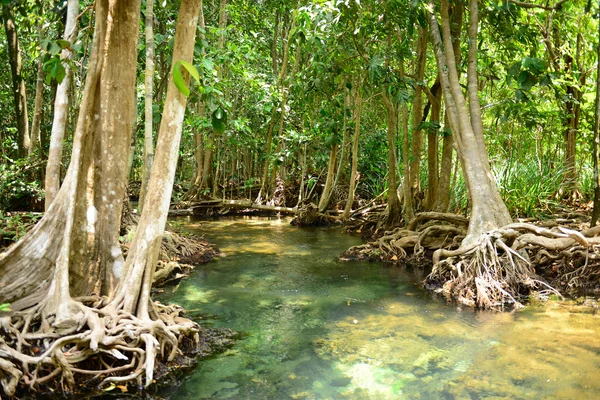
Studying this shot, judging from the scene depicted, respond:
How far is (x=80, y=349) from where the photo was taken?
368cm

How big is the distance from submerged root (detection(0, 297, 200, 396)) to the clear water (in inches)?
15.7

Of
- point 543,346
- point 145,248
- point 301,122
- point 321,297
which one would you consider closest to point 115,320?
point 145,248

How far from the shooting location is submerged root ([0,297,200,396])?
11.4 feet

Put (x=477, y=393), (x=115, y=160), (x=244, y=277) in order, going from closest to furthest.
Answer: (x=477, y=393) < (x=115, y=160) < (x=244, y=277)

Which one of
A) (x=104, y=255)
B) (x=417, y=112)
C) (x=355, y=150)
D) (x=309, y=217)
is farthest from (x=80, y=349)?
(x=309, y=217)

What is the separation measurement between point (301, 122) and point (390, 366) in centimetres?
1372

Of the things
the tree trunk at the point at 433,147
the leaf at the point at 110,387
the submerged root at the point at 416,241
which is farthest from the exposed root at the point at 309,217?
the leaf at the point at 110,387

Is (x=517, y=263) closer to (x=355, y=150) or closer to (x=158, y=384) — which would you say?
(x=158, y=384)

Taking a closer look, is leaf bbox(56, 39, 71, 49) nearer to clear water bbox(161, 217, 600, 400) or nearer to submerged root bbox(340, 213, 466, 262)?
clear water bbox(161, 217, 600, 400)

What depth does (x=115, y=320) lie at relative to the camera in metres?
3.89

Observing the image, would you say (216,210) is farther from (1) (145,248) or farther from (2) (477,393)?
(2) (477,393)

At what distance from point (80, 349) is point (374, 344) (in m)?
2.66

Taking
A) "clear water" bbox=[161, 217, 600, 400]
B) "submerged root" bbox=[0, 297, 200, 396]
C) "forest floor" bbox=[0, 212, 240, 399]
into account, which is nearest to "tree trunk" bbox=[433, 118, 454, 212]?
"clear water" bbox=[161, 217, 600, 400]

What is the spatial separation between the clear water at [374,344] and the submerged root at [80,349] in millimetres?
398
